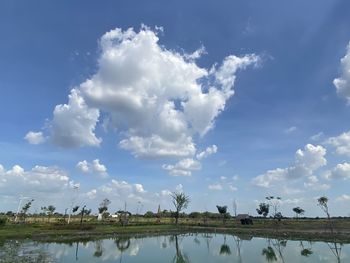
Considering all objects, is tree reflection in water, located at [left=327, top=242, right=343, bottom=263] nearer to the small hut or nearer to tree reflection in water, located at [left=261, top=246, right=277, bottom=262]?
tree reflection in water, located at [left=261, top=246, right=277, bottom=262]

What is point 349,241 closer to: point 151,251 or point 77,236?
point 151,251

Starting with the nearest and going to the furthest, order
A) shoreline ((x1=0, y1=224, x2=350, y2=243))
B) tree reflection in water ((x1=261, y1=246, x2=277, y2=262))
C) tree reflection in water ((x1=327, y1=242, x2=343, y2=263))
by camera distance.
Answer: tree reflection in water ((x1=261, y1=246, x2=277, y2=262))
tree reflection in water ((x1=327, y1=242, x2=343, y2=263))
shoreline ((x1=0, y1=224, x2=350, y2=243))

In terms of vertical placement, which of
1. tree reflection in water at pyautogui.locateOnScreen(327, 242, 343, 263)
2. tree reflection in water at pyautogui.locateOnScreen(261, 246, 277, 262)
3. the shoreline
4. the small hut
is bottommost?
tree reflection in water at pyautogui.locateOnScreen(261, 246, 277, 262)

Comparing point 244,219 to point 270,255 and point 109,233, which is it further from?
point 270,255

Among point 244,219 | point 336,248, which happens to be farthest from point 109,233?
point 244,219

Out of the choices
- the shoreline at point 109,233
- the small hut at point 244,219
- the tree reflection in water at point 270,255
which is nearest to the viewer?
the tree reflection in water at point 270,255

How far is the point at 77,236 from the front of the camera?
5497 cm

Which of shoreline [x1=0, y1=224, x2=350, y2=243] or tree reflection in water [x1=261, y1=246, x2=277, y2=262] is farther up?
shoreline [x1=0, y1=224, x2=350, y2=243]

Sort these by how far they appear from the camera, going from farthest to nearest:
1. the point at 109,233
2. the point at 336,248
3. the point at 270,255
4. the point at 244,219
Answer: the point at 244,219
the point at 109,233
the point at 336,248
the point at 270,255

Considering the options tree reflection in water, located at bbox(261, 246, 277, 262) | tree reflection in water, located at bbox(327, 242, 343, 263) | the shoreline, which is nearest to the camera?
tree reflection in water, located at bbox(261, 246, 277, 262)

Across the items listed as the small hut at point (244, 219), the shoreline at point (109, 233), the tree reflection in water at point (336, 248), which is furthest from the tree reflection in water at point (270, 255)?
the small hut at point (244, 219)

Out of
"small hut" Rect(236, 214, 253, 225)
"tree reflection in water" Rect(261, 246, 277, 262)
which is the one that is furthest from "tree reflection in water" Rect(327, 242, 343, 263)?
"small hut" Rect(236, 214, 253, 225)

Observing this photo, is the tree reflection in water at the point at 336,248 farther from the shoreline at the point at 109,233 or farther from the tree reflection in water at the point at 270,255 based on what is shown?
the tree reflection in water at the point at 270,255

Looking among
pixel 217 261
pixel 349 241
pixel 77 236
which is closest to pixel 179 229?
pixel 77 236
